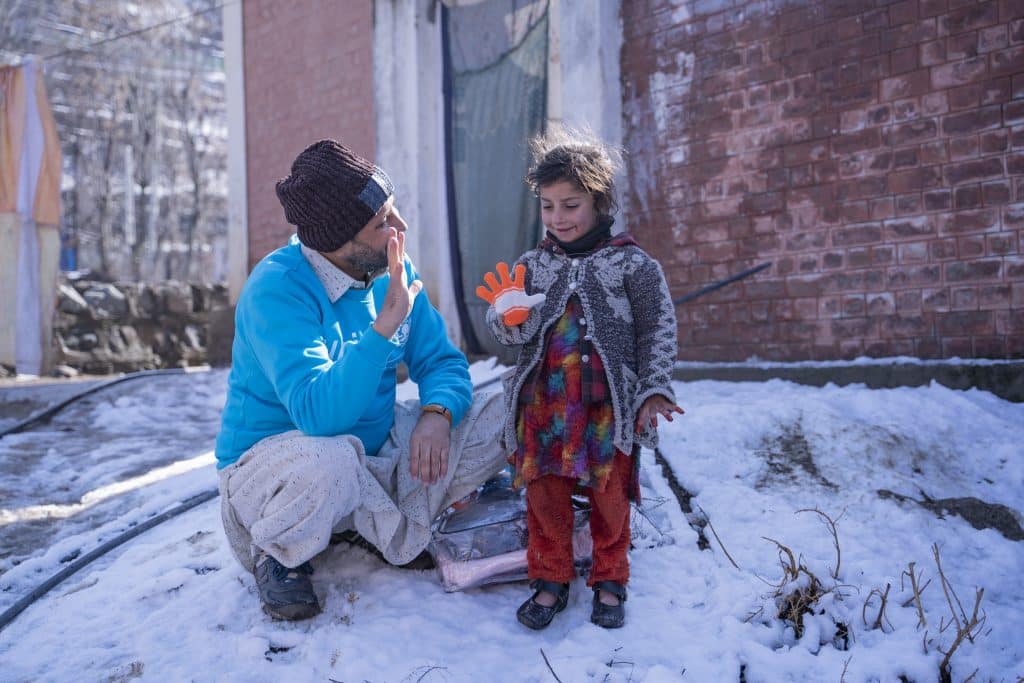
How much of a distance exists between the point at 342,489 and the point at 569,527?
72cm

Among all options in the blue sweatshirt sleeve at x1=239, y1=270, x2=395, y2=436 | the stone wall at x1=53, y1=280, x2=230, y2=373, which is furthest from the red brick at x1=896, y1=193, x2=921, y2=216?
the stone wall at x1=53, y1=280, x2=230, y2=373

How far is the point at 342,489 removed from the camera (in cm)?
218

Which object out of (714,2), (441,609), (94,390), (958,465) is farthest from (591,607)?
(94,390)

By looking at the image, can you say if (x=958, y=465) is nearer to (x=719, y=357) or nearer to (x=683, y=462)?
(x=683, y=462)

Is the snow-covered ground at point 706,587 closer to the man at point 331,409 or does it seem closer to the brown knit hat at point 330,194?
the man at point 331,409

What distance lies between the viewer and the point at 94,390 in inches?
263

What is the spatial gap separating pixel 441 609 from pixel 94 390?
568cm

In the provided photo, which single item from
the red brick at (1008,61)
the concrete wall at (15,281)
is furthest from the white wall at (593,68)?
the concrete wall at (15,281)

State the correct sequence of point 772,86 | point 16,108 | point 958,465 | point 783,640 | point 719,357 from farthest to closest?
point 16,108, point 719,357, point 772,86, point 958,465, point 783,640

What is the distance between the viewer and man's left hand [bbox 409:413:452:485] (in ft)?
7.65

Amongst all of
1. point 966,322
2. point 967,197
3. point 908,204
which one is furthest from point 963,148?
point 966,322

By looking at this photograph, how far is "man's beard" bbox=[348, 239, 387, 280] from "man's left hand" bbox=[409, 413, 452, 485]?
0.55 metres

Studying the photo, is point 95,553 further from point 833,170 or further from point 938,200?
point 938,200

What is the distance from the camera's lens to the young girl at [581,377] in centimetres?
221
